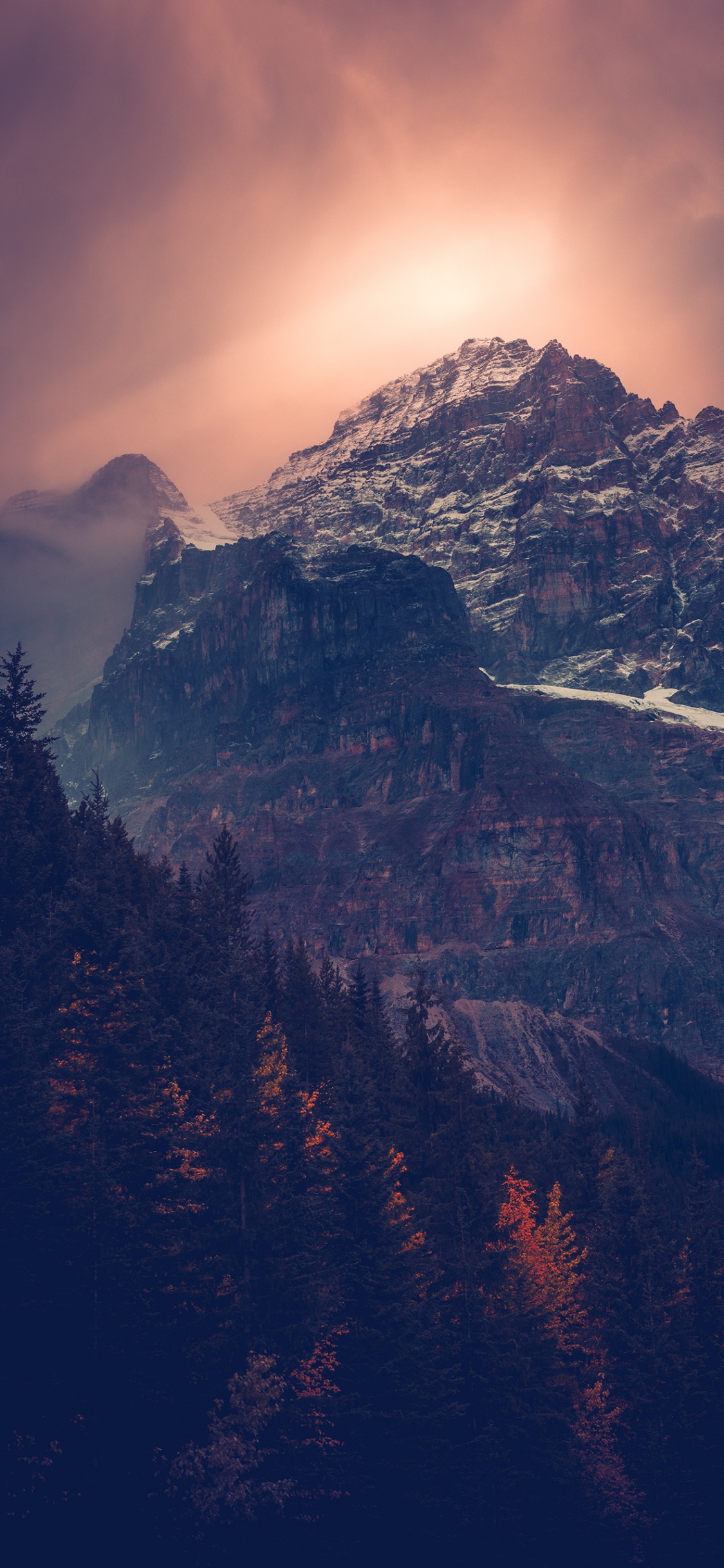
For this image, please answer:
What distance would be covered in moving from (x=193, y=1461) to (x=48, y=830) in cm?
3161

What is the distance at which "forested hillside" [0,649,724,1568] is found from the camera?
49.3 m

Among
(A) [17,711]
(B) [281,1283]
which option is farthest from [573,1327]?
(A) [17,711]

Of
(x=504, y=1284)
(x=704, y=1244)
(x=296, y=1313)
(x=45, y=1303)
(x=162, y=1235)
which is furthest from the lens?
(x=704, y=1244)

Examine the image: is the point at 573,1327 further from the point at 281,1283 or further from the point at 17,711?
the point at 17,711

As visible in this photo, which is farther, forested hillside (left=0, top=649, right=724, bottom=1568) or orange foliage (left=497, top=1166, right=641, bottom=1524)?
orange foliage (left=497, top=1166, right=641, bottom=1524)

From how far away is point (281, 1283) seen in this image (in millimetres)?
57812

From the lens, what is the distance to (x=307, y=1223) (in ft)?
200

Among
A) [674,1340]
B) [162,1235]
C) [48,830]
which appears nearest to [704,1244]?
[674,1340]

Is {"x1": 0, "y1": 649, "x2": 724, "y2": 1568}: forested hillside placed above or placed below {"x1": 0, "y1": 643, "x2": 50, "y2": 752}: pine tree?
below

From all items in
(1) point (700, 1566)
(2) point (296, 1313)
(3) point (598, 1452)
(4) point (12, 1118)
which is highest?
(4) point (12, 1118)

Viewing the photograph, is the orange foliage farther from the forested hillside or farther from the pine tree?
the pine tree

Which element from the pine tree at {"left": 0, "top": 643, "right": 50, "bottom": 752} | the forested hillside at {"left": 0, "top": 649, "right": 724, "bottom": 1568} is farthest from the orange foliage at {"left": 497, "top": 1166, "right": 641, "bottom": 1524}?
the pine tree at {"left": 0, "top": 643, "right": 50, "bottom": 752}

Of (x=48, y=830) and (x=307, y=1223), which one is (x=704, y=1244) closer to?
(x=307, y=1223)

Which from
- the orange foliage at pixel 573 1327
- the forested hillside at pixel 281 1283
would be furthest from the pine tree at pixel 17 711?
the orange foliage at pixel 573 1327
